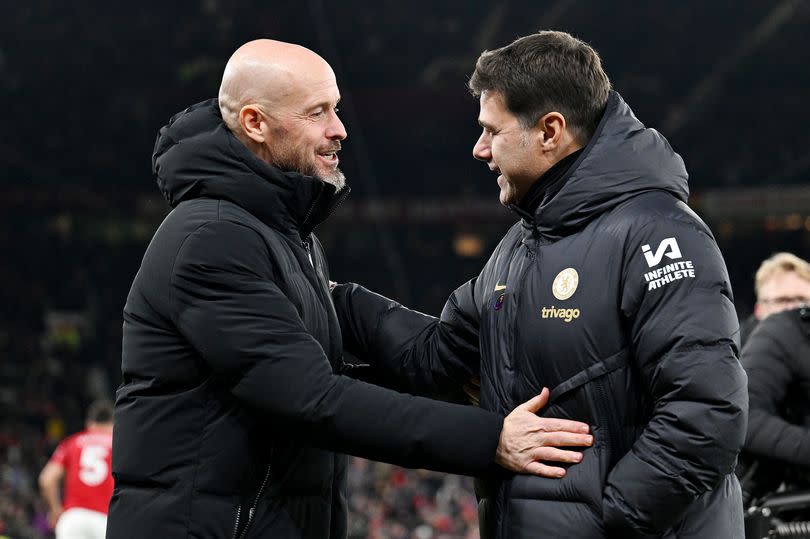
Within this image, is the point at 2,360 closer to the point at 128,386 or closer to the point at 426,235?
the point at 426,235

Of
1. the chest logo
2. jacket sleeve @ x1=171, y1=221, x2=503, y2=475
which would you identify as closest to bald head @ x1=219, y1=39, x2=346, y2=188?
jacket sleeve @ x1=171, y1=221, x2=503, y2=475

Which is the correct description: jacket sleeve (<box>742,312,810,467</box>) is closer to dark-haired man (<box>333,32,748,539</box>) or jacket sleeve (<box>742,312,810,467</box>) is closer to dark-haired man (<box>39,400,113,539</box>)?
dark-haired man (<box>333,32,748,539</box>)

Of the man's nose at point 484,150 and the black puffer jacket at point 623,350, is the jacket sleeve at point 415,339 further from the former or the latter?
the man's nose at point 484,150

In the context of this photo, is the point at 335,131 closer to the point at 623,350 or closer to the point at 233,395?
the point at 233,395

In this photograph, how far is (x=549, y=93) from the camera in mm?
2498

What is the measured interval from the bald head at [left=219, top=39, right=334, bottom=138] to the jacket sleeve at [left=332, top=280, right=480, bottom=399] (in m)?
0.75

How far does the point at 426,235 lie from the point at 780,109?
8.87 meters

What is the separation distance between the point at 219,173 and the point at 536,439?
41.1 inches

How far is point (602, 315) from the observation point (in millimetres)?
2326

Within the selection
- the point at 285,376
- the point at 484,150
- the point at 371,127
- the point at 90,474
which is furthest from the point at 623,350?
the point at 371,127

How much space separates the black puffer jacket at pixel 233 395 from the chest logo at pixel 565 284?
352mm

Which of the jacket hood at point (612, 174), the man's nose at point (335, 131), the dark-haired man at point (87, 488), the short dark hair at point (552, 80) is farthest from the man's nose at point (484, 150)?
the dark-haired man at point (87, 488)

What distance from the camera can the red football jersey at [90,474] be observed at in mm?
6316

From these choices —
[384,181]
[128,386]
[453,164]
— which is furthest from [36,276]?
[128,386]
